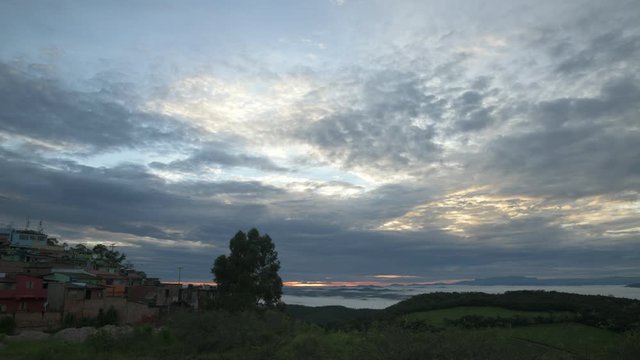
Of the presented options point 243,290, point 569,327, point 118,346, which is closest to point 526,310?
point 569,327

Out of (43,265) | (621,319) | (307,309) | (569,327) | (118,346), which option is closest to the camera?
(118,346)

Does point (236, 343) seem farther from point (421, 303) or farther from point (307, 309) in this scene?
point (307, 309)

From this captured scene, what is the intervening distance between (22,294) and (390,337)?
4468 cm

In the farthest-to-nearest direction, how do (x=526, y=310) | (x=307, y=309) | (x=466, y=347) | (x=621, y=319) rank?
(x=307, y=309) < (x=526, y=310) < (x=621, y=319) < (x=466, y=347)

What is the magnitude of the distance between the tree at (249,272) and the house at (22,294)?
16758 millimetres

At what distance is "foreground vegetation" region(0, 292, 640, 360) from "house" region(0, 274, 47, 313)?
17.8 m

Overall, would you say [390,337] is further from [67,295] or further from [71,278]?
[71,278]

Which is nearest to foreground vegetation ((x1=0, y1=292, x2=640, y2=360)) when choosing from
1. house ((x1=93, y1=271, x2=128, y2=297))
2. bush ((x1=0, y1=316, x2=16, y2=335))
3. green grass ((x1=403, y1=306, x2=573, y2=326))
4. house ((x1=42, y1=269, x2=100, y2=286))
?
green grass ((x1=403, y1=306, x2=573, y2=326))

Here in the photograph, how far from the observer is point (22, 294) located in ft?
145

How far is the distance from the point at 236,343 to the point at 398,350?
1437 cm

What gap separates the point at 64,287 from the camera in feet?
151

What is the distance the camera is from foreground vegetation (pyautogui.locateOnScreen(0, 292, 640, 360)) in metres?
10.9

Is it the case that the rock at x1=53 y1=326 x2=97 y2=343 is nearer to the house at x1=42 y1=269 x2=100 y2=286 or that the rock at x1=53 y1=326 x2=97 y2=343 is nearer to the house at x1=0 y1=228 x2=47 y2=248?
the house at x1=42 y1=269 x2=100 y2=286

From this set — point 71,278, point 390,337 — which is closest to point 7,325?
point 71,278
